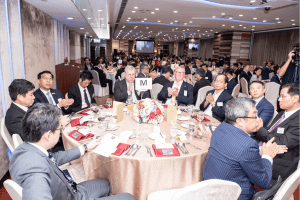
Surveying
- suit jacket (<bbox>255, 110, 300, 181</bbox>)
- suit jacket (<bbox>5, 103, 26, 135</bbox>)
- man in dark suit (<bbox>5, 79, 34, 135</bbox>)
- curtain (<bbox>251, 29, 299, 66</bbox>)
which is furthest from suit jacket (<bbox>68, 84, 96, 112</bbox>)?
curtain (<bbox>251, 29, 299, 66</bbox>)

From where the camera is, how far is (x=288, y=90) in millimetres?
2324

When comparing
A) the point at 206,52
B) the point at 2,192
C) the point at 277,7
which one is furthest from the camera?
the point at 206,52

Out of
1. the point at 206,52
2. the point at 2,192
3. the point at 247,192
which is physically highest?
the point at 206,52

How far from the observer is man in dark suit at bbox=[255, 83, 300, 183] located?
208cm

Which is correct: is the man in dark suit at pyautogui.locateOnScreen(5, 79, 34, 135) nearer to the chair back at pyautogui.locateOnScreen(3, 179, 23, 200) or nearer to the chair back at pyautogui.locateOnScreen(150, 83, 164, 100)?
the chair back at pyautogui.locateOnScreen(3, 179, 23, 200)

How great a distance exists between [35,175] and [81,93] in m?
2.81

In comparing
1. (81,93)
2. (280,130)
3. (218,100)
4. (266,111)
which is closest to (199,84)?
(218,100)

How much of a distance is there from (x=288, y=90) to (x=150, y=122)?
5.46 ft

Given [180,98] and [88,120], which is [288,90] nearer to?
[180,98]

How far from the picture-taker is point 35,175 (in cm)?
111

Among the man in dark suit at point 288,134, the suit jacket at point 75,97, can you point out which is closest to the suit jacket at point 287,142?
the man in dark suit at point 288,134

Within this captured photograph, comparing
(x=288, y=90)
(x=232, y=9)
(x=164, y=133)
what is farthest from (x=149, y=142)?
(x=232, y=9)

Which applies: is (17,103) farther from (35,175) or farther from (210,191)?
(210,191)

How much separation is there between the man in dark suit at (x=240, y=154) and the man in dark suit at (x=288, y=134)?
434 millimetres
